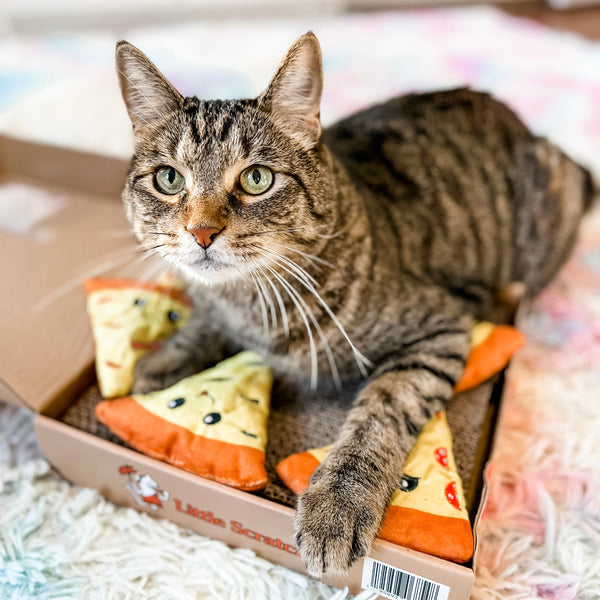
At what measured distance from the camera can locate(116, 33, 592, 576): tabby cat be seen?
0.74 meters

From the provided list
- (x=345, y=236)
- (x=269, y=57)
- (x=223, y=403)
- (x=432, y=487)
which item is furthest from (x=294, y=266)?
(x=269, y=57)

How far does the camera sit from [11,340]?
1000mm

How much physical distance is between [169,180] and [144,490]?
48 centimetres

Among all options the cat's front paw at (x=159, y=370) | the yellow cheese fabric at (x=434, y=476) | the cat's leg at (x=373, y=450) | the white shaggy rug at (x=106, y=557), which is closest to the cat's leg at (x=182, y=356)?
the cat's front paw at (x=159, y=370)

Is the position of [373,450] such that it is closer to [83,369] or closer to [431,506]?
[431,506]

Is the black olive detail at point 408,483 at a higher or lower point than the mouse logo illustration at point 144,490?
higher

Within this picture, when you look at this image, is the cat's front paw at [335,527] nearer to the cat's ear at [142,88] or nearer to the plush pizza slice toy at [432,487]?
the plush pizza slice toy at [432,487]

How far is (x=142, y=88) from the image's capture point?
78cm

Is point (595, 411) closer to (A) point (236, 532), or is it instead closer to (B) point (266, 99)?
(A) point (236, 532)

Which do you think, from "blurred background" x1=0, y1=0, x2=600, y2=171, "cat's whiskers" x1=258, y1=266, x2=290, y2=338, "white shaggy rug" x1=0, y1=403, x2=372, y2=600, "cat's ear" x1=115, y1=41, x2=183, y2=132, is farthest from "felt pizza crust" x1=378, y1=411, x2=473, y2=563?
"blurred background" x1=0, y1=0, x2=600, y2=171

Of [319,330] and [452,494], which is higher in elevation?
[319,330]

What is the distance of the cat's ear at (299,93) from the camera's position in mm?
719

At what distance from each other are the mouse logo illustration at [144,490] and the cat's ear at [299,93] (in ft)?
1.83

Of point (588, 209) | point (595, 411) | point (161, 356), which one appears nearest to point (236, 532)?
point (161, 356)
